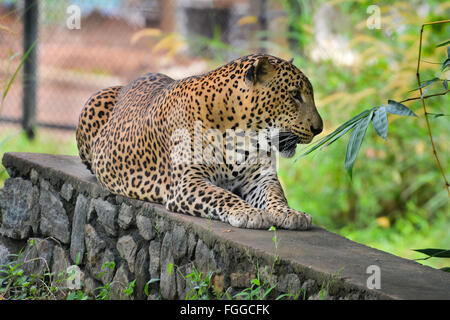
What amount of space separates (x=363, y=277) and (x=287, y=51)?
6.07 m

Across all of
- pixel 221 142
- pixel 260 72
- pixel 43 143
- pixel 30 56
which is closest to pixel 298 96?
pixel 260 72

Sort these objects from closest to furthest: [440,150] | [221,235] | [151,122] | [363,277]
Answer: [363,277]
[221,235]
[151,122]
[440,150]

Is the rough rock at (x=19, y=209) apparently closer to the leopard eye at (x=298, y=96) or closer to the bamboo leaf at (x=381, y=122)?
the leopard eye at (x=298, y=96)

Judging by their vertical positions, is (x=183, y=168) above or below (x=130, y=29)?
below

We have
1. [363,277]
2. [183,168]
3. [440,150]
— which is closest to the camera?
[363,277]

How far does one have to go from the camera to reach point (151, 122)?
4754 mm

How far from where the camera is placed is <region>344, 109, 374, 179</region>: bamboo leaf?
305 cm

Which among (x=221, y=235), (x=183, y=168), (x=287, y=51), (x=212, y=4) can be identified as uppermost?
(x=212, y=4)

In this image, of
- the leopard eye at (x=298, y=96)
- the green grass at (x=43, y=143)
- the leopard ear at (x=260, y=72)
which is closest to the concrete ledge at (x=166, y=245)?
the leopard eye at (x=298, y=96)

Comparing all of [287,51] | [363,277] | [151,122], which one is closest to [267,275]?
[363,277]

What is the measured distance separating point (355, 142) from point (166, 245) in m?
1.55

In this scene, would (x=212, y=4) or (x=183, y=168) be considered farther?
(x=212, y=4)

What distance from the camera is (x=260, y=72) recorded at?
13.8 ft
